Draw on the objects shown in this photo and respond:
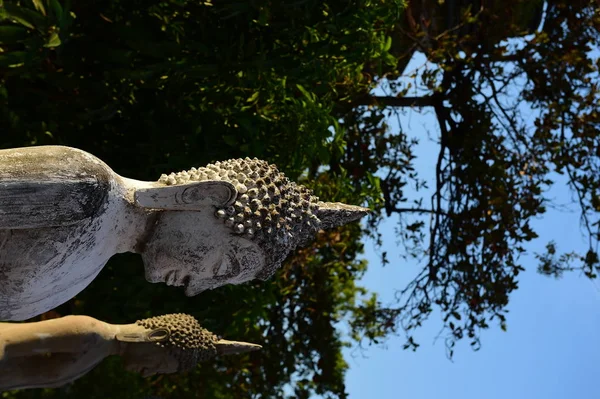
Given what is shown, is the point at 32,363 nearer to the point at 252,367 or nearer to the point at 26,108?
the point at 26,108

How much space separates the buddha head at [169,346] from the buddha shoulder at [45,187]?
1824mm

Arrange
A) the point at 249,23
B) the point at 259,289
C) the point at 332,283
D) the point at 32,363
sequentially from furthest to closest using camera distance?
the point at 332,283 → the point at 259,289 → the point at 249,23 → the point at 32,363

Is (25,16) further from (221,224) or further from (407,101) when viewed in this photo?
(407,101)

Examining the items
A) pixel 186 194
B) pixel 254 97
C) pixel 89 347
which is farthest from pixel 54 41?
pixel 186 194

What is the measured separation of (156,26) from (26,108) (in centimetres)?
117

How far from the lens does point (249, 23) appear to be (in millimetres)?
4828

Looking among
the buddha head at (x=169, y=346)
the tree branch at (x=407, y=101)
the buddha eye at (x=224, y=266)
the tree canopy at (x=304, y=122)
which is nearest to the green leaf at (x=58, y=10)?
the tree canopy at (x=304, y=122)

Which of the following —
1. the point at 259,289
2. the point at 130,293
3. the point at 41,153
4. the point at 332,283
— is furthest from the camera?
the point at 332,283

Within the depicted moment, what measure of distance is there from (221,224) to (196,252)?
14cm

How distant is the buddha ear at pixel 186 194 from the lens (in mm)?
2500

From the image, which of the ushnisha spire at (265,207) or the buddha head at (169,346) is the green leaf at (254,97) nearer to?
the buddha head at (169,346)

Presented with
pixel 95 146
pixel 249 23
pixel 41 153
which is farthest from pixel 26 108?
A: pixel 41 153

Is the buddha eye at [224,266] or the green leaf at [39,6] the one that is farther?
the green leaf at [39,6]

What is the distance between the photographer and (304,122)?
17.6ft
